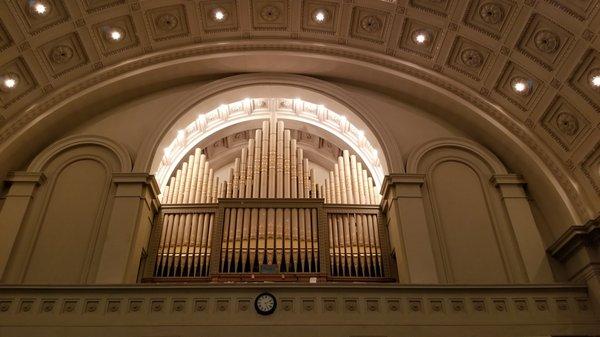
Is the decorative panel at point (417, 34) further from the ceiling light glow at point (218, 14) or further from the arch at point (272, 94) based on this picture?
the ceiling light glow at point (218, 14)

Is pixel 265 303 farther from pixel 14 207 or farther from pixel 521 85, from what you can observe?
pixel 521 85

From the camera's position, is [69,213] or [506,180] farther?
[506,180]

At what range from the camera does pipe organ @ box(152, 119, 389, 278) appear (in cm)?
1178

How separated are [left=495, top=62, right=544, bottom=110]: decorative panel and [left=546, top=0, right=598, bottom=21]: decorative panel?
1757 millimetres

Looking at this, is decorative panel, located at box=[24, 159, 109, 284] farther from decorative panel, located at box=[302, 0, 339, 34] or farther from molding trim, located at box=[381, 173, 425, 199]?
molding trim, located at box=[381, 173, 425, 199]

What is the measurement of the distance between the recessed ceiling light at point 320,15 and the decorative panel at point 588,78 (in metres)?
5.86

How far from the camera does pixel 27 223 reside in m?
11.5

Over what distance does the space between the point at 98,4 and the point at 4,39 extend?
7.11 ft

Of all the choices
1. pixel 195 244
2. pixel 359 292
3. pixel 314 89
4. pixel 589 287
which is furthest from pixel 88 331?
pixel 589 287

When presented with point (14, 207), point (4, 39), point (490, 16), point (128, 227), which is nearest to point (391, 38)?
point (490, 16)

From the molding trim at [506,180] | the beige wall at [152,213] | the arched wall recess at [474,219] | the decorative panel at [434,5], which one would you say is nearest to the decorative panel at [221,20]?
the beige wall at [152,213]

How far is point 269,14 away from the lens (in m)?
13.1

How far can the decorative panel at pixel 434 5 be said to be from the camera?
12.1 m

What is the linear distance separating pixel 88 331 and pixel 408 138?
8544 mm
